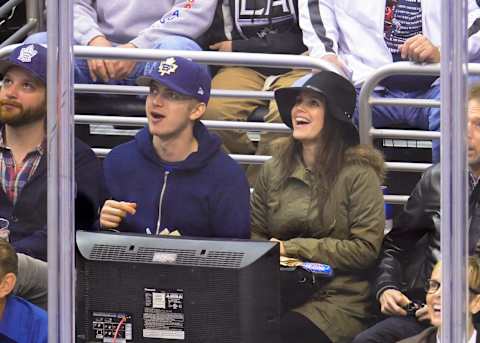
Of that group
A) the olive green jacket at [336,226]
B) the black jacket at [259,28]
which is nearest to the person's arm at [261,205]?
the olive green jacket at [336,226]

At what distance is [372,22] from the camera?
2721 mm

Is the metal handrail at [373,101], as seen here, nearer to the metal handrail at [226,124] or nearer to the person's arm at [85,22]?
the metal handrail at [226,124]

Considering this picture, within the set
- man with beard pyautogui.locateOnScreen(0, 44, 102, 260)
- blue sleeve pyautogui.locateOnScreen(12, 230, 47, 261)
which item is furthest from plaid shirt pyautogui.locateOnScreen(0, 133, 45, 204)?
blue sleeve pyautogui.locateOnScreen(12, 230, 47, 261)

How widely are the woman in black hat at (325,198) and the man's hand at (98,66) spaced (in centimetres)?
37

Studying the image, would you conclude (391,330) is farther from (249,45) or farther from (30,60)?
(30,60)

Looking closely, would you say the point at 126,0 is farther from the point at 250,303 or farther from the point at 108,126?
the point at 250,303

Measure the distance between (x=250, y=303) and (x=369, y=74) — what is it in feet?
1.83

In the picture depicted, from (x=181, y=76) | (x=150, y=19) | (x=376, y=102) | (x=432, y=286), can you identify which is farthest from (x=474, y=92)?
(x=150, y=19)

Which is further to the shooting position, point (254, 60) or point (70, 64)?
point (254, 60)

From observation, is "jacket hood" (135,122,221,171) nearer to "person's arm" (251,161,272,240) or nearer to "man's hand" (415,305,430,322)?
"person's arm" (251,161,272,240)

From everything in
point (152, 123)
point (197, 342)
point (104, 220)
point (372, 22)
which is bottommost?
point (197, 342)

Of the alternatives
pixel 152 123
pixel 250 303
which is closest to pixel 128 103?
pixel 152 123

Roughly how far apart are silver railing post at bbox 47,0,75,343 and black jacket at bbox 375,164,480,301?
25.9 inches

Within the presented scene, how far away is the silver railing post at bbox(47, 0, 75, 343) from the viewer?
8.07 ft
